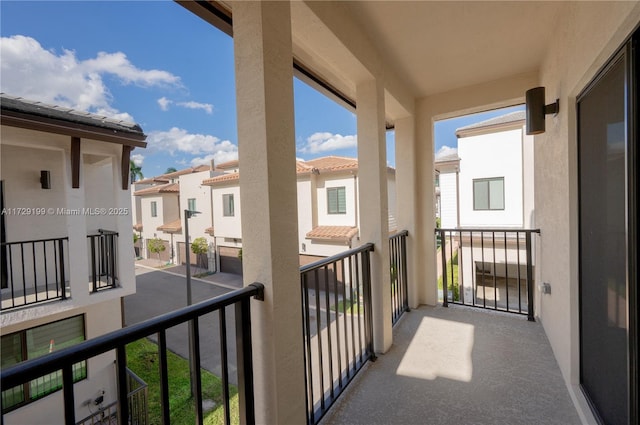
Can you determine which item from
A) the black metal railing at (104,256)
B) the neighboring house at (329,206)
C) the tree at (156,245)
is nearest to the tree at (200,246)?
the tree at (156,245)

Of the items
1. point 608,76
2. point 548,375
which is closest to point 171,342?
point 548,375

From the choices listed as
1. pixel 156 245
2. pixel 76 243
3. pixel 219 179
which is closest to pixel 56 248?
pixel 76 243

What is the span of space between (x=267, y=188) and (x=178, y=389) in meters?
5.53

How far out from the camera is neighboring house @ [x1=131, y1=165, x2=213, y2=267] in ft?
44.8

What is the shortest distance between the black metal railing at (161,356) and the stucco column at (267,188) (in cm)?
5

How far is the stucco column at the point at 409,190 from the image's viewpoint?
134 inches

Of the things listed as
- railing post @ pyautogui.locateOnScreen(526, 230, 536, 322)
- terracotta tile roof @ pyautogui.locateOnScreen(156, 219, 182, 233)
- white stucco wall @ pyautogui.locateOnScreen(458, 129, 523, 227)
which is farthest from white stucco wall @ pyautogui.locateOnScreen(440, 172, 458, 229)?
terracotta tile roof @ pyautogui.locateOnScreen(156, 219, 182, 233)

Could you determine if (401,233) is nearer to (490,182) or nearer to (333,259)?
(333,259)

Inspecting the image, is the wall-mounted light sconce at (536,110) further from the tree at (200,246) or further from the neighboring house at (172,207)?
the tree at (200,246)

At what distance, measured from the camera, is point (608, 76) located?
1.33 meters

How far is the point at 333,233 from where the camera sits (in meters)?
9.48

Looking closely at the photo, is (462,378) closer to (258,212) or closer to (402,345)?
(402,345)

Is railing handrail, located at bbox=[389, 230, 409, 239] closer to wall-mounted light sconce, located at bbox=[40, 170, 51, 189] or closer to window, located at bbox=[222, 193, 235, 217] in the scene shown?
wall-mounted light sconce, located at bbox=[40, 170, 51, 189]

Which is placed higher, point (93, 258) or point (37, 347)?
point (93, 258)
